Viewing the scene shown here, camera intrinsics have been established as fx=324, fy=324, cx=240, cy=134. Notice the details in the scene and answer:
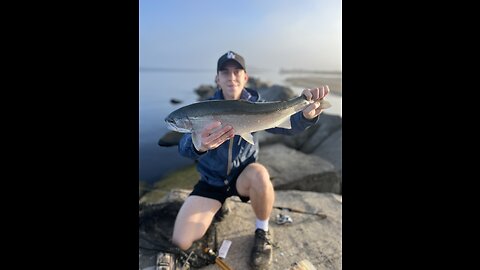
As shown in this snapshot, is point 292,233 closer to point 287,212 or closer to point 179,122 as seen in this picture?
point 287,212

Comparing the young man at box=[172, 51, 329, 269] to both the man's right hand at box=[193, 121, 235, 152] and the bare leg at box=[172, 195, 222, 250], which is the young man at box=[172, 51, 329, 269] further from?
the man's right hand at box=[193, 121, 235, 152]

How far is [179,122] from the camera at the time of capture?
2629 mm

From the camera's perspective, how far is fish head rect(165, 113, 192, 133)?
2611 mm

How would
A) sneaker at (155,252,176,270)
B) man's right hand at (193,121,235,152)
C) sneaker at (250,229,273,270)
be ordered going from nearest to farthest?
man's right hand at (193,121,235,152) < sneaker at (155,252,176,270) < sneaker at (250,229,273,270)

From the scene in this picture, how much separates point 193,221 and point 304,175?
2372 millimetres

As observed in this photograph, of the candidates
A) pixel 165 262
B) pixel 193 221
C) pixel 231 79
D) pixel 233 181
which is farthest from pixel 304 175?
pixel 165 262

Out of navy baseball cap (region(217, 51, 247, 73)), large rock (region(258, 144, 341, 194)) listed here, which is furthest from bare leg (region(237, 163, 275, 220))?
large rock (region(258, 144, 341, 194))

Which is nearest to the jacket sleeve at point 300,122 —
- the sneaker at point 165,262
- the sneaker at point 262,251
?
the sneaker at point 262,251
